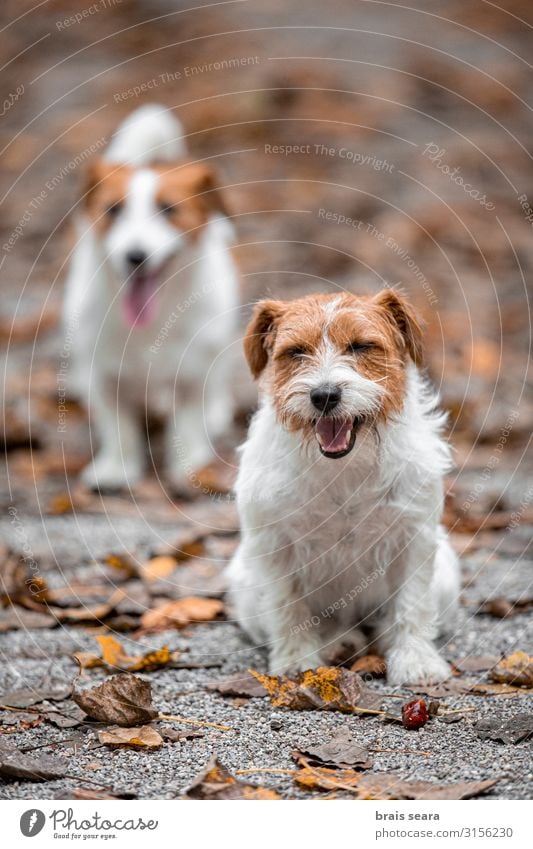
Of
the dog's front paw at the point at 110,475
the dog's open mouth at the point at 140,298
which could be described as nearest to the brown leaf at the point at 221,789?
the dog's front paw at the point at 110,475

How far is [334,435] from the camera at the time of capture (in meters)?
4.26

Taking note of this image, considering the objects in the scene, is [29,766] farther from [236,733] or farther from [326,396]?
[326,396]

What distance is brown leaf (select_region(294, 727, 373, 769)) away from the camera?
3.73 m

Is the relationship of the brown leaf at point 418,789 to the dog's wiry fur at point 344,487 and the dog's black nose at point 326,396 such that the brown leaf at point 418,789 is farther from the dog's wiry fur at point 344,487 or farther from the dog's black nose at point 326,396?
the dog's black nose at point 326,396

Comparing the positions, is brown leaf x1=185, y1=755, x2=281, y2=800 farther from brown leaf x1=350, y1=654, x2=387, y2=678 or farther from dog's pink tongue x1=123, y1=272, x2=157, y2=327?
dog's pink tongue x1=123, y1=272, x2=157, y2=327

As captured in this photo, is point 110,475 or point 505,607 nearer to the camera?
point 505,607

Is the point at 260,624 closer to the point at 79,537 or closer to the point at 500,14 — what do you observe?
the point at 79,537

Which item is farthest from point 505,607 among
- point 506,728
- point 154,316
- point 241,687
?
point 154,316

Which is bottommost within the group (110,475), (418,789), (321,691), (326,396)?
(418,789)

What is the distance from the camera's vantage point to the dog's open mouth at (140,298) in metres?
7.97

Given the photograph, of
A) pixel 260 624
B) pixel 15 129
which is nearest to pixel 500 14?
pixel 15 129

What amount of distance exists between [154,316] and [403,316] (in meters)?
4.05

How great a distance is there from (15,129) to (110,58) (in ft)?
8.01

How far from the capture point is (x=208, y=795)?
3494 mm
